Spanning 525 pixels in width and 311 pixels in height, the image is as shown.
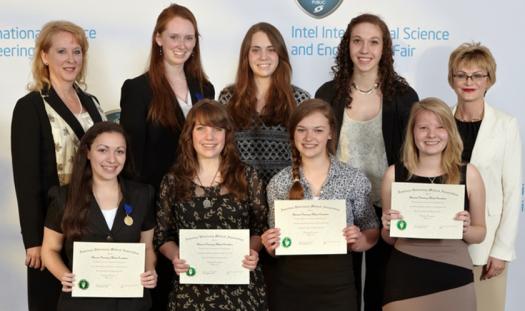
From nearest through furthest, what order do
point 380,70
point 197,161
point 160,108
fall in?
point 197,161, point 160,108, point 380,70

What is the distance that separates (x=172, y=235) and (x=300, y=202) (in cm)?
64

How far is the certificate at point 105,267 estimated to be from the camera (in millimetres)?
2623

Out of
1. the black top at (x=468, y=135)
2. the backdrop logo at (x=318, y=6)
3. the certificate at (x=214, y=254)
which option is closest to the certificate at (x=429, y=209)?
the black top at (x=468, y=135)

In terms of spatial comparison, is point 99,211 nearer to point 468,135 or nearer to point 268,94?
point 268,94

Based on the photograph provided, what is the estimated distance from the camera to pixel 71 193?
280 centimetres

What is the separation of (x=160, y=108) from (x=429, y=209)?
1413 mm

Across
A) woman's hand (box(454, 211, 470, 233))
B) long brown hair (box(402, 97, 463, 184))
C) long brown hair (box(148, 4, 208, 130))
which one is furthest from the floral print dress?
woman's hand (box(454, 211, 470, 233))

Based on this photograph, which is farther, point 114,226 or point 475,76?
point 475,76

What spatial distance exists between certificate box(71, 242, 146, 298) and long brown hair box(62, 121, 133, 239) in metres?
0.14

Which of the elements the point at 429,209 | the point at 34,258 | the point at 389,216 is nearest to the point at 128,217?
the point at 34,258

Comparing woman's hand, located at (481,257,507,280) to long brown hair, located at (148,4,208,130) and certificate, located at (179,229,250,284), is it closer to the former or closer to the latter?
certificate, located at (179,229,250,284)

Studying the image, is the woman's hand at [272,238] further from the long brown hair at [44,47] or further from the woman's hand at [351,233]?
the long brown hair at [44,47]

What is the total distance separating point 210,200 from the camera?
9.20 feet

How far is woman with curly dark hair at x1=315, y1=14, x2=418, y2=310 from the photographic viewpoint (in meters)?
3.26
